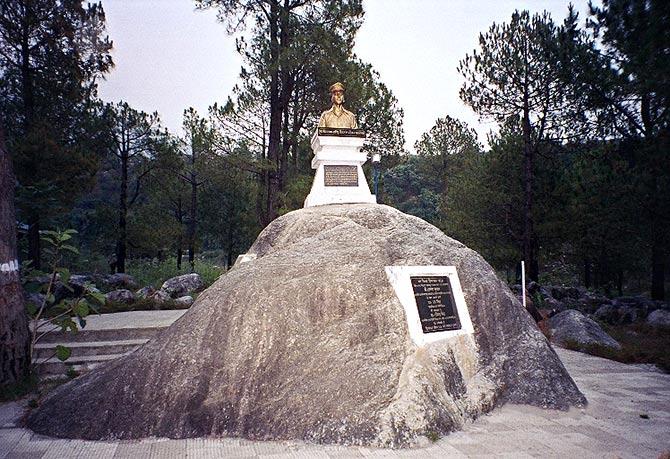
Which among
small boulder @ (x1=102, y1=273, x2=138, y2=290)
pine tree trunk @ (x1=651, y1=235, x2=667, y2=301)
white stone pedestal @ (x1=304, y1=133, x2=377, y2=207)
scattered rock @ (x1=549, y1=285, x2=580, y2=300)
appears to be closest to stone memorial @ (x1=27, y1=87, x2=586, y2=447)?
white stone pedestal @ (x1=304, y1=133, x2=377, y2=207)

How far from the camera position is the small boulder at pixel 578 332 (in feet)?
38.2

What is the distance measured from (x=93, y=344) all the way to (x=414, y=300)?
6637mm

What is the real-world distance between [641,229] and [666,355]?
8.95 metres

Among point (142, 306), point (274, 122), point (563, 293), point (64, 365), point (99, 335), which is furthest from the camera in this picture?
point (563, 293)

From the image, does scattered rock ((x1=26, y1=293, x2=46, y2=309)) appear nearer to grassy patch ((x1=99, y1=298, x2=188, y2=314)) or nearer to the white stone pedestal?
grassy patch ((x1=99, y1=298, x2=188, y2=314))

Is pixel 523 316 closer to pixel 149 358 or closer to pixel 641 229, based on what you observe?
pixel 149 358

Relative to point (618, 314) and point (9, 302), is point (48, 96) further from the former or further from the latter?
point (618, 314)

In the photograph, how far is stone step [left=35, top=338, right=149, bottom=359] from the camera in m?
8.39

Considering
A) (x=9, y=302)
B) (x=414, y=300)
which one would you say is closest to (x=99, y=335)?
(x=9, y=302)

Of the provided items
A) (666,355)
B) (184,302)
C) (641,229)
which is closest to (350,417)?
(666,355)

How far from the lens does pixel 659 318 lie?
50.1 ft

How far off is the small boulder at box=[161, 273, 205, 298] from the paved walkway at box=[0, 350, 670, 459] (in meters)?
10.1

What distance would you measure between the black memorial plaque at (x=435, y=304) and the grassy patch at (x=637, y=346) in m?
6.11

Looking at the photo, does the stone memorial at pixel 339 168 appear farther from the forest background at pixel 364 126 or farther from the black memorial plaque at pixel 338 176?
the forest background at pixel 364 126
